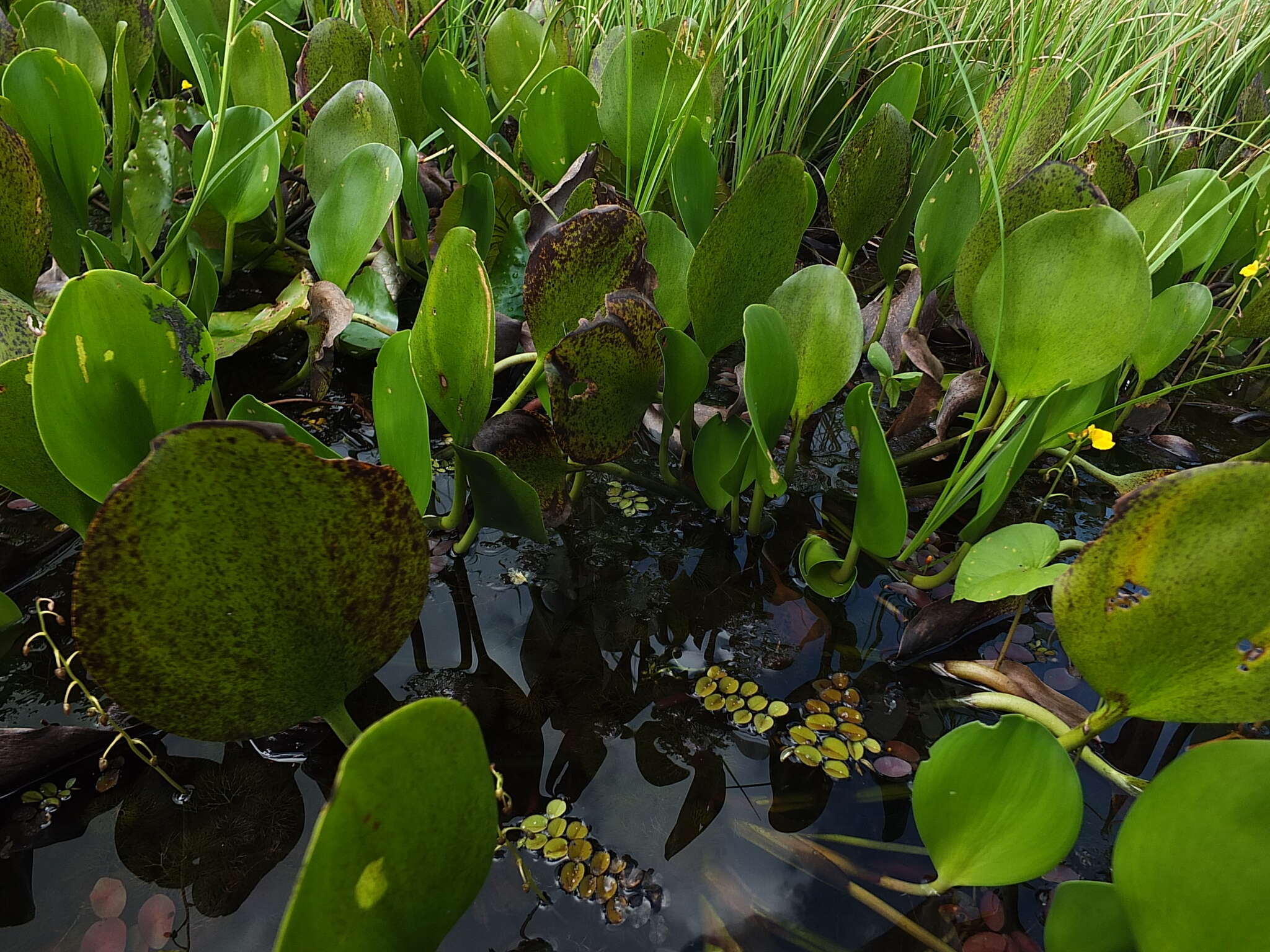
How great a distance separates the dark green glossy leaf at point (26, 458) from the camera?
537mm

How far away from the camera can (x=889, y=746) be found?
27.5 inches

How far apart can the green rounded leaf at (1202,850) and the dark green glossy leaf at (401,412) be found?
50cm

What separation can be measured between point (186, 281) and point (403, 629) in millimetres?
779

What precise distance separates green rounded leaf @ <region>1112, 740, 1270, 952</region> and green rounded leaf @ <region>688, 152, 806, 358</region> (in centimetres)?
55

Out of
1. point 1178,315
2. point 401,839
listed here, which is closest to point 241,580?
point 401,839

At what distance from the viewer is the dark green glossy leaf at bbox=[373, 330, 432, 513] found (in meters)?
0.62

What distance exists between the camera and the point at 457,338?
670 millimetres

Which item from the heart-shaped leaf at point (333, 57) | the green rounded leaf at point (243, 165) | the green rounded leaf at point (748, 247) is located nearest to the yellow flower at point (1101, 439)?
the green rounded leaf at point (748, 247)

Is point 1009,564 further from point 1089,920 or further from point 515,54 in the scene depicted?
point 515,54

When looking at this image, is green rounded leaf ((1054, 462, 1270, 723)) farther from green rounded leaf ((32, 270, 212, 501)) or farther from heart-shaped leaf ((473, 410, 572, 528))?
green rounded leaf ((32, 270, 212, 501))

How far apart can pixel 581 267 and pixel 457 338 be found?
15 centimetres

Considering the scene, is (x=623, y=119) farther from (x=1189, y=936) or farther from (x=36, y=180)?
(x=1189, y=936)

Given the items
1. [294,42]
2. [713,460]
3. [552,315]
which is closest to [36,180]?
[552,315]

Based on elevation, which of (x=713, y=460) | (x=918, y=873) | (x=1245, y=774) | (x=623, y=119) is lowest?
(x=918, y=873)
